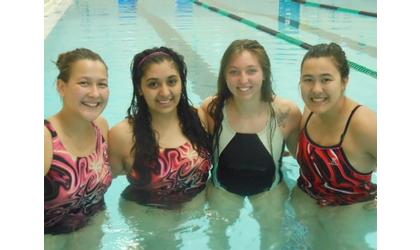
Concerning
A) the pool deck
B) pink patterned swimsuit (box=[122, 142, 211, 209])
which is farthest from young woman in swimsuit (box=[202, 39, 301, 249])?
the pool deck

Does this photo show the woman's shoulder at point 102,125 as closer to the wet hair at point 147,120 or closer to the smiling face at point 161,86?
the wet hair at point 147,120

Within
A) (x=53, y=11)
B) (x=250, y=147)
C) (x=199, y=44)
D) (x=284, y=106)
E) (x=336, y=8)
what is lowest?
(x=250, y=147)

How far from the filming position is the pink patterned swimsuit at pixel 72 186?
201 cm

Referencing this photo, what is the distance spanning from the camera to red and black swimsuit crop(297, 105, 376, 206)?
2.32m

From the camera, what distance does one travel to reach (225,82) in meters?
2.58

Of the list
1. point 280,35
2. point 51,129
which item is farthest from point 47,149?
point 280,35

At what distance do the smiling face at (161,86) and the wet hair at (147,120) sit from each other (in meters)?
0.03

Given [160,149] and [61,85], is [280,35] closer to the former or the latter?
[160,149]

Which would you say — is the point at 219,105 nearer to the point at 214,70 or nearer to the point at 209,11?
the point at 214,70

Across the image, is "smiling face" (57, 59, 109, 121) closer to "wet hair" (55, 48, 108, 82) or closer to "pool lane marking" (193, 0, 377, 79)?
"wet hair" (55, 48, 108, 82)

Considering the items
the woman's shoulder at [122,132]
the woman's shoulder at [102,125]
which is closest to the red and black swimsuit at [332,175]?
the woman's shoulder at [122,132]

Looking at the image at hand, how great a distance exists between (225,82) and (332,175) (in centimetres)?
76

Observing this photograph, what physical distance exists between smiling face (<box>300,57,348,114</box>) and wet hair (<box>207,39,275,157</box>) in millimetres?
314
